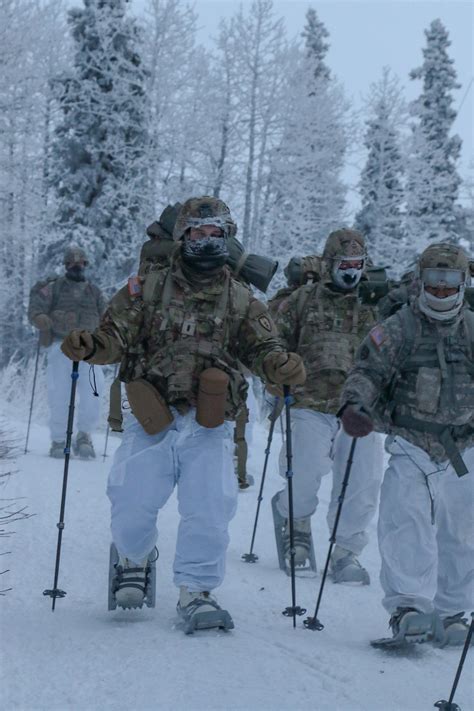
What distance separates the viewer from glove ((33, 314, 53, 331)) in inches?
447

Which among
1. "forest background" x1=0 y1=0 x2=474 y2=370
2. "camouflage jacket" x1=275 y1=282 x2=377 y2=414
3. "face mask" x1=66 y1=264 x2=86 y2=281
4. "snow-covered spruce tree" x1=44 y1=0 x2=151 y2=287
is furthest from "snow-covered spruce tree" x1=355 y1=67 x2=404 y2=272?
"camouflage jacket" x1=275 y1=282 x2=377 y2=414

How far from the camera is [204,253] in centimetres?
504

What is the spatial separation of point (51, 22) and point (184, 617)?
27294 mm

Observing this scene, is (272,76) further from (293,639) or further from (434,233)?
(293,639)

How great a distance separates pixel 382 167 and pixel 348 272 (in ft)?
94.9

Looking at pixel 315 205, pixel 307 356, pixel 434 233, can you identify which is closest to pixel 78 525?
pixel 307 356

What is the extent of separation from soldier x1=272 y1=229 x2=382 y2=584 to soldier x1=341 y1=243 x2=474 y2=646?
1.52m

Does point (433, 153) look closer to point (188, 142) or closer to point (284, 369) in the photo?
point (188, 142)

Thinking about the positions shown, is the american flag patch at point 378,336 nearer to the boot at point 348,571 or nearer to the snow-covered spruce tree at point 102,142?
the boot at point 348,571

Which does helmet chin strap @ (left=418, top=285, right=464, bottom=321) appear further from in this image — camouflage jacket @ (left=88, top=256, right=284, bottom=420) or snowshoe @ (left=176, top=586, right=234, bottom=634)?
snowshoe @ (left=176, top=586, right=234, bottom=634)

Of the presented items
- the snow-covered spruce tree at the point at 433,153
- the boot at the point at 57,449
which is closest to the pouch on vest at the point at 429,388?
the boot at the point at 57,449

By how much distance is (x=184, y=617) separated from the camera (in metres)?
4.64

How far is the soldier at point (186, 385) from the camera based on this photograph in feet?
15.7

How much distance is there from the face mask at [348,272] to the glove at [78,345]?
8.22ft
